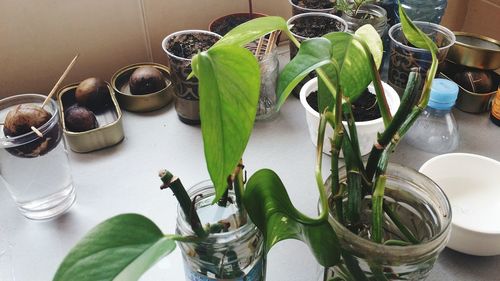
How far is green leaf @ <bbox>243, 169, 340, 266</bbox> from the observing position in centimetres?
33

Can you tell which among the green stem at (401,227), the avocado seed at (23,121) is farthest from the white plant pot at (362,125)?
the avocado seed at (23,121)

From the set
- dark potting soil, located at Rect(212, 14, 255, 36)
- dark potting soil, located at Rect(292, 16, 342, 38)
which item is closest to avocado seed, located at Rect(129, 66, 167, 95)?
dark potting soil, located at Rect(212, 14, 255, 36)

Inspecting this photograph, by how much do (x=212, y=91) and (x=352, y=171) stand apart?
145mm

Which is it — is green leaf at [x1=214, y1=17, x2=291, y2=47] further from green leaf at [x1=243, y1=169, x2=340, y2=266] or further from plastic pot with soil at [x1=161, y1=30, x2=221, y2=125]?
plastic pot with soil at [x1=161, y1=30, x2=221, y2=125]

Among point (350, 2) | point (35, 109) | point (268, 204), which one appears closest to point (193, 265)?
point (268, 204)

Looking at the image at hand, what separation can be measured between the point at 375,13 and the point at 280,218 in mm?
561

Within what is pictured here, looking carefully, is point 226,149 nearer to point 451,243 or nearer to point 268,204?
point 268,204

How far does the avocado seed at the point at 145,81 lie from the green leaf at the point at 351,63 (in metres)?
0.41

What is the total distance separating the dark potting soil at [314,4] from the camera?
83 cm

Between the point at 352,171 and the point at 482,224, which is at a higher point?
the point at 352,171

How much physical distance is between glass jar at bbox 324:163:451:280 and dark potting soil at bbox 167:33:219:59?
15.2 inches

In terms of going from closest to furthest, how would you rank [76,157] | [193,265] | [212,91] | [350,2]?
[212,91] < [193,265] < [76,157] < [350,2]

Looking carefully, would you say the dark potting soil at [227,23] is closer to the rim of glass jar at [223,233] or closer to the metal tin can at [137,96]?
the metal tin can at [137,96]

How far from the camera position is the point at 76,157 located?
68cm
